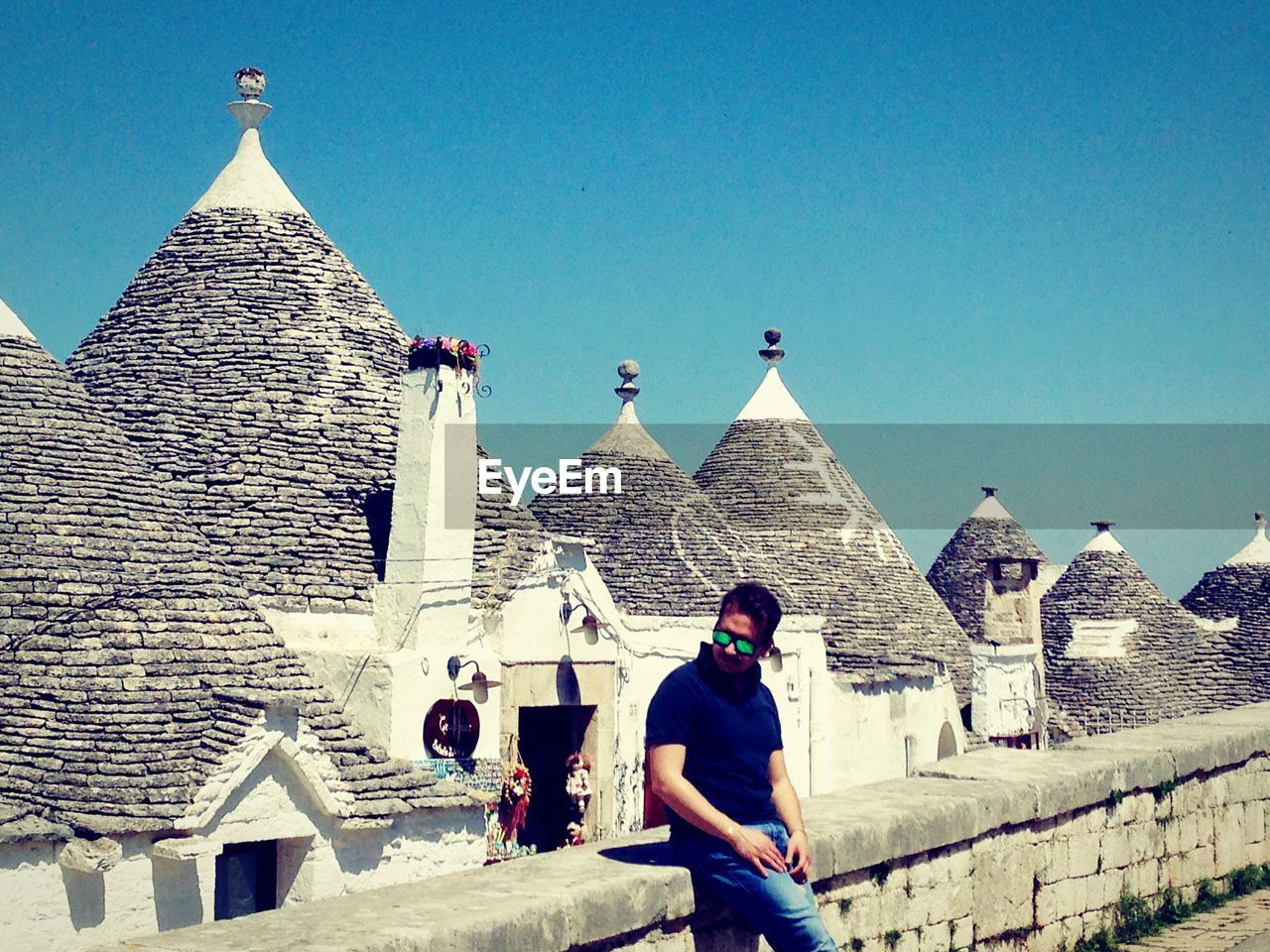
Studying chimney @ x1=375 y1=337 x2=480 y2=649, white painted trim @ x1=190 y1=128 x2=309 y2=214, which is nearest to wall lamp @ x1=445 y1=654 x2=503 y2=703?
chimney @ x1=375 y1=337 x2=480 y2=649

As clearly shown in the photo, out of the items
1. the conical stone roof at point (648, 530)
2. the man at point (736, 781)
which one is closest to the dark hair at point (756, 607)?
the man at point (736, 781)

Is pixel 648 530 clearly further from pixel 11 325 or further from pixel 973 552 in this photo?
pixel 973 552

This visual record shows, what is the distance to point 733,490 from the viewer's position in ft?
83.1

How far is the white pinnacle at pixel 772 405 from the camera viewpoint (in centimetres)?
2638

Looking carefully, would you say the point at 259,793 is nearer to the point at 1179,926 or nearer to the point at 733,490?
the point at 1179,926

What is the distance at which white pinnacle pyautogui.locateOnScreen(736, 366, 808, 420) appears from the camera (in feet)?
86.5

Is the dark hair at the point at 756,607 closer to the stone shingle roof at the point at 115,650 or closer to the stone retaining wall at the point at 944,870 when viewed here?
the stone retaining wall at the point at 944,870

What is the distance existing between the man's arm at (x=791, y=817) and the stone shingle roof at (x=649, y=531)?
14535 mm

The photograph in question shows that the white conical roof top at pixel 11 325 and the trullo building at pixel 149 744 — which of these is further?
the white conical roof top at pixel 11 325

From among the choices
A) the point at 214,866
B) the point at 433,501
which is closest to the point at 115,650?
the point at 214,866

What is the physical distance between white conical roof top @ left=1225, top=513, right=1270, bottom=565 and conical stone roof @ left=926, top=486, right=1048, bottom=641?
507cm

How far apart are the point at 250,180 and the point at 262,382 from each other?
292 cm

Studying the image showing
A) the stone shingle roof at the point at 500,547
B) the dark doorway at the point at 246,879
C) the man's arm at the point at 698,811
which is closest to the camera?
the man's arm at the point at 698,811

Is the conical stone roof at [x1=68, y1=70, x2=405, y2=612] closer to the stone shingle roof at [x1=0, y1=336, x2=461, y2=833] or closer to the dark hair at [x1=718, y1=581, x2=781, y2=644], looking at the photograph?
the stone shingle roof at [x1=0, y1=336, x2=461, y2=833]
